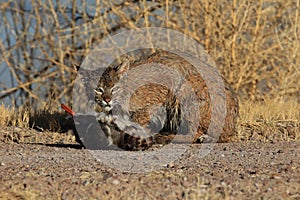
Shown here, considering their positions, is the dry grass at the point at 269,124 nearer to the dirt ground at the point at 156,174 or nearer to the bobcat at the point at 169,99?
the bobcat at the point at 169,99

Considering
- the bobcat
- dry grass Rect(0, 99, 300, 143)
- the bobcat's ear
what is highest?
the bobcat's ear

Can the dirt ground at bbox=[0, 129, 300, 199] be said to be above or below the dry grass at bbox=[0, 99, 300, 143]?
below

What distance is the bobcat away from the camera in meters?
6.55

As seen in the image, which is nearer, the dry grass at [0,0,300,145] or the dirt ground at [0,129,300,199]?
the dirt ground at [0,129,300,199]

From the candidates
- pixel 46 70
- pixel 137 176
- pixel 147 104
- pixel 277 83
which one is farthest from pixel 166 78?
pixel 46 70

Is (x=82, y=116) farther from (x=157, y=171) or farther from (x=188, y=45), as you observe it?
(x=188, y=45)

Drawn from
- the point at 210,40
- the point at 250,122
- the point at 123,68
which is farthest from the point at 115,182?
the point at 210,40

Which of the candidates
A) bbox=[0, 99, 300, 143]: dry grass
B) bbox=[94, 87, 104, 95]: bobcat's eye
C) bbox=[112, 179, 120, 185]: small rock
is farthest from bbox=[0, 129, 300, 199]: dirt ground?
bbox=[0, 99, 300, 143]: dry grass

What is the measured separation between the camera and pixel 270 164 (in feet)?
17.6

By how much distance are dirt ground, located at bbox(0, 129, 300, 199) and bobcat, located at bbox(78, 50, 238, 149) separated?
414 mm

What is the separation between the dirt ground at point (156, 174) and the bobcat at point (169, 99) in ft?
1.36

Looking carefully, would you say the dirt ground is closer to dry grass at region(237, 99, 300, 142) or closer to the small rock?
the small rock

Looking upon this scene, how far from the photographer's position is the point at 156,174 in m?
4.77

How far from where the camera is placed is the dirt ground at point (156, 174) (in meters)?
4.26
